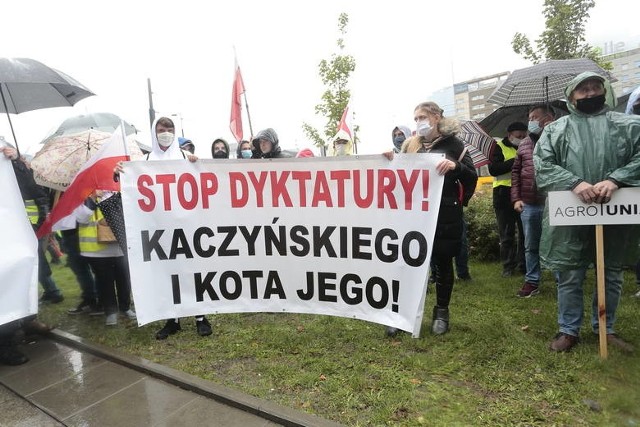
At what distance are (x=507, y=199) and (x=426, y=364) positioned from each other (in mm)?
2866

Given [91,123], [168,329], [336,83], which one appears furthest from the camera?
[336,83]

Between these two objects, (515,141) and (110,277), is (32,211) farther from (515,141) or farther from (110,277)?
(515,141)

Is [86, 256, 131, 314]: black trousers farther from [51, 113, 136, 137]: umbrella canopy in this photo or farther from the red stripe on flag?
[51, 113, 136, 137]: umbrella canopy

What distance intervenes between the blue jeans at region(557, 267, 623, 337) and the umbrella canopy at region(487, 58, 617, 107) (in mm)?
2435

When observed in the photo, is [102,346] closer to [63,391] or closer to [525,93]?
[63,391]

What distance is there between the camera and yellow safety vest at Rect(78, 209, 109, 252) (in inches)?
173

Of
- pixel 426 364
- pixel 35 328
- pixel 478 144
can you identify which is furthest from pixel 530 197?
pixel 35 328

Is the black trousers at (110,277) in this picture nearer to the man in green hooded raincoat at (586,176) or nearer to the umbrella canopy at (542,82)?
the man in green hooded raincoat at (586,176)

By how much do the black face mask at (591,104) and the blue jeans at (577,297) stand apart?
1.15 m

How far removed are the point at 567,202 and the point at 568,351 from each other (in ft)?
3.62

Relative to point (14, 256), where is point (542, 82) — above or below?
above

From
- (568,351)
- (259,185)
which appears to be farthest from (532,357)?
(259,185)

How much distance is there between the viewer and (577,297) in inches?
124

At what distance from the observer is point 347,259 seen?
3.54 meters
